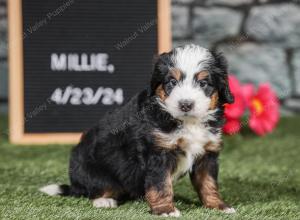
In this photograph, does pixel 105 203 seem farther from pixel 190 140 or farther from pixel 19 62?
pixel 19 62

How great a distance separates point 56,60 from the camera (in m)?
5.75

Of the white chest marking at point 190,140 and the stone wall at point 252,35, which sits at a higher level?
the stone wall at point 252,35

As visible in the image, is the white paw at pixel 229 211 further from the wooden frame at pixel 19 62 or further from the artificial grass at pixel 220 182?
the wooden frame at pixel 19 62

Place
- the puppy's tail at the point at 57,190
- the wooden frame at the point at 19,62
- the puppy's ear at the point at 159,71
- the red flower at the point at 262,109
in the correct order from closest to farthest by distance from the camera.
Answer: the puppy's ear at the point at 159,71
the puppy's tail at the point at 57,190
the wooden frame at the point at 19,62
the red flower at the point at 262,109

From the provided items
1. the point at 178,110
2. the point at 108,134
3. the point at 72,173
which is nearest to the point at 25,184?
the point at 72,173

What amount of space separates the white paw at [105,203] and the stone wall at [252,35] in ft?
11.8

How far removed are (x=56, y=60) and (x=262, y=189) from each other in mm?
2308

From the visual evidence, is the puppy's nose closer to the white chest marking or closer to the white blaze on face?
the white blaze on face

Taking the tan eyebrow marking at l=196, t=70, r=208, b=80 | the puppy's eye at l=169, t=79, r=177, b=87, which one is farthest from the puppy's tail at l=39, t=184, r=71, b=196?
the tan eyebrow marking at l=196, t=70, r=208, b=80

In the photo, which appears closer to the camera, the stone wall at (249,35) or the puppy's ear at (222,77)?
the puppy's ear at (222,77)

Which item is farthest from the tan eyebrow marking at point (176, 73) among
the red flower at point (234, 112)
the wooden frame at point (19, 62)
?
the red flower at point (234, 112)

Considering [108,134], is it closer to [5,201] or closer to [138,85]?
[5,201]

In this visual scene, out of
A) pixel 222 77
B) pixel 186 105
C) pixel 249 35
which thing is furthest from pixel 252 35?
pixel 186 105

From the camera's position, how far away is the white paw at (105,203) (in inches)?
142
